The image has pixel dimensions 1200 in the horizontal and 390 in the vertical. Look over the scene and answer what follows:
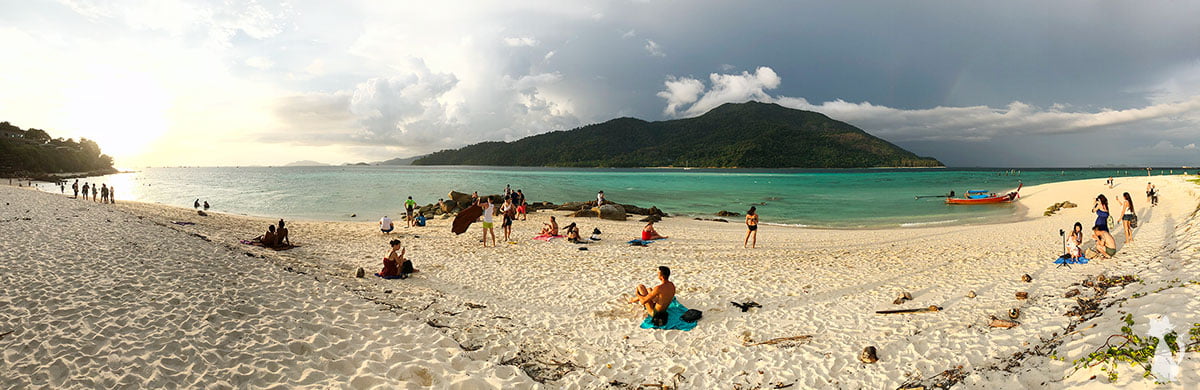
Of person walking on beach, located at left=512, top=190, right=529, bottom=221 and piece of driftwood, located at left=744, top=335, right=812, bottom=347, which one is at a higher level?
person walking on beach, located at left=512, top=190, right=529, bottom=221

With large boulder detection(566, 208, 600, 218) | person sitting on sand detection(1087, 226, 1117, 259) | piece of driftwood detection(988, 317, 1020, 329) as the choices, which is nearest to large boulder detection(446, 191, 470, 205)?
large boulder detection(566, 208, 600, 218)

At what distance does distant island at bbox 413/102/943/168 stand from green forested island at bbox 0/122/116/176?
122867 millimetres

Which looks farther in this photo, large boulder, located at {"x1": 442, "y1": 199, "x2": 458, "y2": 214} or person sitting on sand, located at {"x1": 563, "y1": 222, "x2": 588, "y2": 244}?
large boulder, located at {"x1": 442, "y1": 199, "x2": 458, "y2": 214}

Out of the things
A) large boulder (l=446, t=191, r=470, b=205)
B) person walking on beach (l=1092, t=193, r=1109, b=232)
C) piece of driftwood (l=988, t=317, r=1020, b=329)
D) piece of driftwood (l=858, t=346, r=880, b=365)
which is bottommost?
piece of driftwood (l=858, t=346, r=880, b=365)

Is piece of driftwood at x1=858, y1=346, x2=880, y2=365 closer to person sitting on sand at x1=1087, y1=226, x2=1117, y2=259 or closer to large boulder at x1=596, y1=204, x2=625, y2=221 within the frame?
person sitting on sand at x1=1087, y1=226, x2=1117, y2=259

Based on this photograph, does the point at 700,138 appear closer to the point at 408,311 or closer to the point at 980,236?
the point at 980,236

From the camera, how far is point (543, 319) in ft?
27.2

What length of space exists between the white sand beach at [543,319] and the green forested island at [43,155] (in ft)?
348

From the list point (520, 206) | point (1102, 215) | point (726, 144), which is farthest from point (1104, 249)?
point (726, 144)

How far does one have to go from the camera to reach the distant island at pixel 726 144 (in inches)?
5861

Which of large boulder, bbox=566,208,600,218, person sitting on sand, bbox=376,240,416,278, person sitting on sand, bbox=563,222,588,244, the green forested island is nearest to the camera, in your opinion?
person sitting on sand, bbox=376,240,416,278

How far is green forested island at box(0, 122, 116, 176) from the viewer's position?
7625cm

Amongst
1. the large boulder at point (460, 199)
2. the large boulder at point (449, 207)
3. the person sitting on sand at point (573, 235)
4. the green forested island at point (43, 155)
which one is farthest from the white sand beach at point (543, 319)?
the green forested island at point (43, 155)

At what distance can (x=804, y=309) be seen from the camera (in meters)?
8.44
